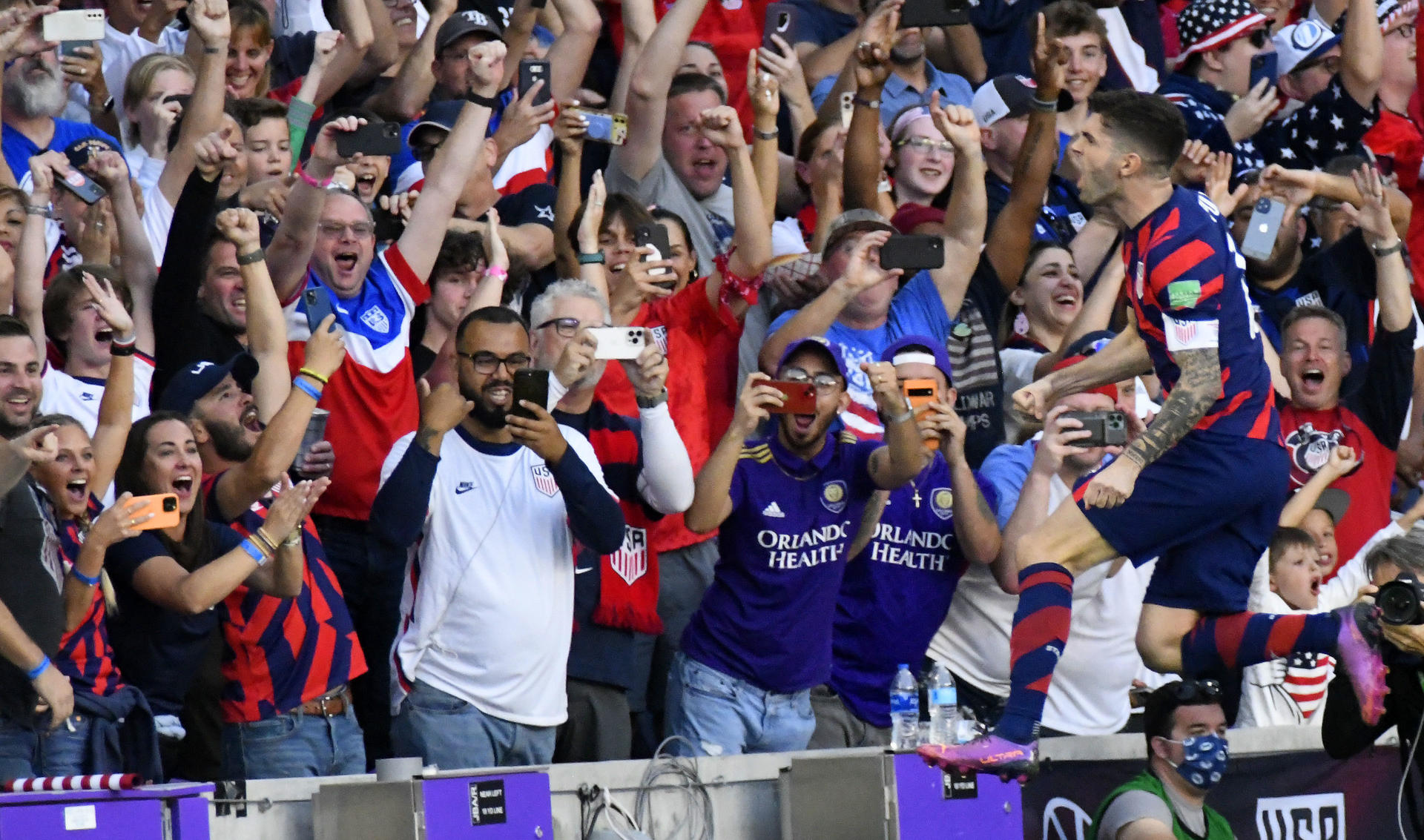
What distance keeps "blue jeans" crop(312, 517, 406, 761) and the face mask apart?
2783 millimetres

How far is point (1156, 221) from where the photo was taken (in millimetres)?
6645

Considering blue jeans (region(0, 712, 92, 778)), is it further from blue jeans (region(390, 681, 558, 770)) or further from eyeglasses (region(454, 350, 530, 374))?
eyeglasses (region(454, 350, 530, 374))

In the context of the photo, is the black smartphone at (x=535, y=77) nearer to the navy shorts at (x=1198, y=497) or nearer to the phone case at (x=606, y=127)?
the phone case at (x=606, y=127)

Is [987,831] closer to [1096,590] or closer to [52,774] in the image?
[1096,590]

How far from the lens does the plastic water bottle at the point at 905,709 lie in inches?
283

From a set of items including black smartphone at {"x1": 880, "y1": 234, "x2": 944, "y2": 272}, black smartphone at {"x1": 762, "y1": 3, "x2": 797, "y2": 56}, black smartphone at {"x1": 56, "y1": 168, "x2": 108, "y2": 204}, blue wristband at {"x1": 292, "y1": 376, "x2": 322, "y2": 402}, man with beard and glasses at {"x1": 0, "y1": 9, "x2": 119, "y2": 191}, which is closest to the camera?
blue wristband at {"x1": 292, "y1": 376, "x2": 322, "y2": 402}

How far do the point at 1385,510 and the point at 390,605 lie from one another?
15.8ft

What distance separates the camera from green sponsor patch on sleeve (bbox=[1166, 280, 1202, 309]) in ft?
21.2

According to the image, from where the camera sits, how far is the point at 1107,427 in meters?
7.02

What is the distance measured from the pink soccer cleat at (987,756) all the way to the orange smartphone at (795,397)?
1.41 meters

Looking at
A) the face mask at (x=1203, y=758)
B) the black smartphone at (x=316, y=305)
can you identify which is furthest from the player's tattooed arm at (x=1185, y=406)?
the black smartphone at (x=316, y=305)

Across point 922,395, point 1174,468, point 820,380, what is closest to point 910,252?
point 922,395

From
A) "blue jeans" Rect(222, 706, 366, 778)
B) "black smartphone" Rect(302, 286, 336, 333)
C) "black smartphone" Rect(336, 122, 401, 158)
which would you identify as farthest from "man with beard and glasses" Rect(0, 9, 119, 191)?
"blue jeans" Rect(222, 706, 366, 778)

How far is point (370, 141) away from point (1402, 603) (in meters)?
4.29
